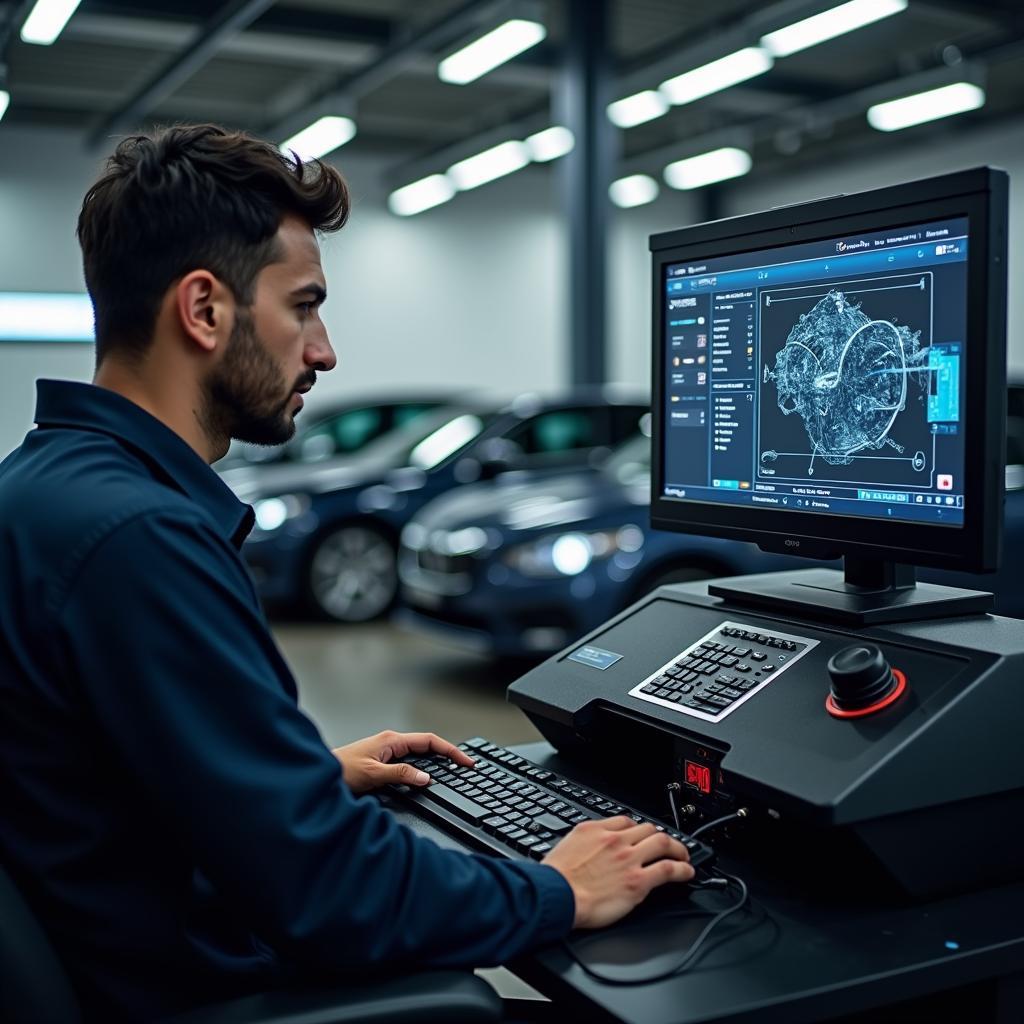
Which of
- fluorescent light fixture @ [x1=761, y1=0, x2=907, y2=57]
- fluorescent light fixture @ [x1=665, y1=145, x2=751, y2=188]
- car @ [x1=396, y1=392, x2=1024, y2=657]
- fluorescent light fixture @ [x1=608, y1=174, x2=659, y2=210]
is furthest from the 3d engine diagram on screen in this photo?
fluorescent light fixture @ [x1=608, y1=174, x2=659, y2=210]

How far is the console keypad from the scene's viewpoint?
142 cm

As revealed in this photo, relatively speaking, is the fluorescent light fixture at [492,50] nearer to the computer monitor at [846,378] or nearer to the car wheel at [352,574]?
the car wheel at [352,574]

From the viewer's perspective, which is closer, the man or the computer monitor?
the man

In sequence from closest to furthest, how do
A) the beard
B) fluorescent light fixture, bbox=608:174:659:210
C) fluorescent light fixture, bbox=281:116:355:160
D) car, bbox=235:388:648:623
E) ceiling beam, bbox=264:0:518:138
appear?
the beard
car, bbox=235:388:648:623
ceiling beam, bbox=264:0:518:138
fluorescent light fixture, bbox=281:116:355:160
fluorescent light fixture, bbox=608:174:659:210

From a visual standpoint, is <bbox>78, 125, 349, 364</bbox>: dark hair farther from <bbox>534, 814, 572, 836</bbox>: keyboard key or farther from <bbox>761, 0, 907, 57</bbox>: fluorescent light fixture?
<bbox>761, 0, 907, 57</bbox>: fluorescent light fixture

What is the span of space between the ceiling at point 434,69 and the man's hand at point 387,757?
7.53 metres

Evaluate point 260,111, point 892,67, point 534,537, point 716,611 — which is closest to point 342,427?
point 534,537

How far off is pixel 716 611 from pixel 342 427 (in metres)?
7.85

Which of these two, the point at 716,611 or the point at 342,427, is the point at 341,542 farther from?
the point at 716,611

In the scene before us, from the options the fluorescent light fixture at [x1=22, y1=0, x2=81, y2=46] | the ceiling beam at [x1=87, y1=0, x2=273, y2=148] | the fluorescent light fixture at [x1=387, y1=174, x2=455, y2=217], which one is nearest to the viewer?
the fluorescent light fixture at [x1=22, y1=0, x2=81, y2=46]

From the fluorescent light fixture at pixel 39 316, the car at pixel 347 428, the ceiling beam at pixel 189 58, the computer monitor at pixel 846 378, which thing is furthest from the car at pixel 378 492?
the fluorescent light fixture at pixel 39 316

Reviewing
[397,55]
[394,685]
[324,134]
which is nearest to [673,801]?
[394,685]

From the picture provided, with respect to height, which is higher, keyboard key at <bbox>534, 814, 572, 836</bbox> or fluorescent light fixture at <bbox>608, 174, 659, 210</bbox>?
fluorescent light fixture at <bbox>608, 174, 659, 210</bbox>

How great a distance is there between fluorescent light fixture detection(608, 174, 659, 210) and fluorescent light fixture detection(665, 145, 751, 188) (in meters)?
0.63
